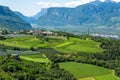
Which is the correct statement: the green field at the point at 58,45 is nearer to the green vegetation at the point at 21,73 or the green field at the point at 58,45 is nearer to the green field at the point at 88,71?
the green field at the point at 88,71

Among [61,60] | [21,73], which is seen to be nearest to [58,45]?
[61,60]

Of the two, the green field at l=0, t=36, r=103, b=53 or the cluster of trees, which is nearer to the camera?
the cluster of trees

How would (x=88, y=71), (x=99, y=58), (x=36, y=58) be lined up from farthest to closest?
(x=99, y=58)
(x=36, y=58)
(x=88, y=71)

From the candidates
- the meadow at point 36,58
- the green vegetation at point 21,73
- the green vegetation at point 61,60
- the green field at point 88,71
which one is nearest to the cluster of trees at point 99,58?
the green vegetation at point 61,60

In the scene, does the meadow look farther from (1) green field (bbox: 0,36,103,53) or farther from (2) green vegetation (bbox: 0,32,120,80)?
(1) green field (bbox: 0,36,103,53)

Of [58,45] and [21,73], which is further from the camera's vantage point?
[58,45]

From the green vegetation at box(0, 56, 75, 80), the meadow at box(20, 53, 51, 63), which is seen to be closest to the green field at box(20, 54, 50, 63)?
the meadow at box(20, 53, 51, 63)

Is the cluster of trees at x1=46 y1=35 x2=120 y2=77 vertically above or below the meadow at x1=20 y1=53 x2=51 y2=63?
below

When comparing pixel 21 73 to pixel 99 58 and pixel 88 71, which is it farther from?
pixel 99 58

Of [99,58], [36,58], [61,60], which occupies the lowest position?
[99,58]
